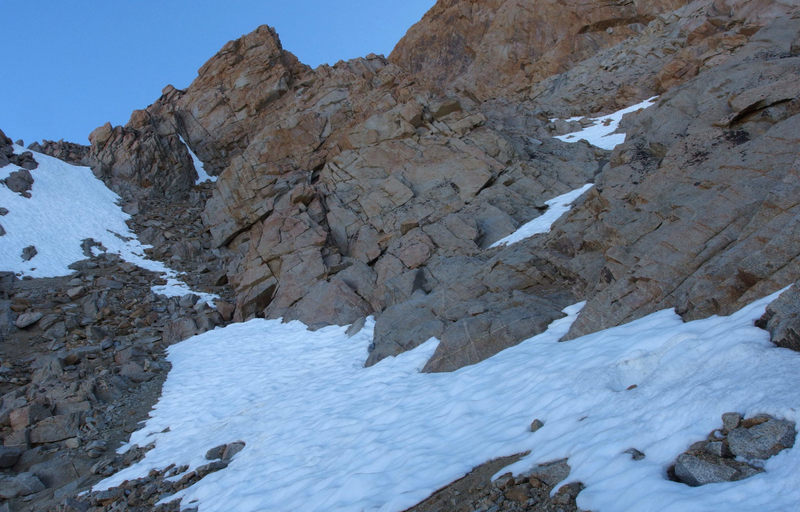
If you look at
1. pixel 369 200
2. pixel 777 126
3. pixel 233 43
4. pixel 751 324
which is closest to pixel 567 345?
pixel 751 324

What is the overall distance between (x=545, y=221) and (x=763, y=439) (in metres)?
14.7

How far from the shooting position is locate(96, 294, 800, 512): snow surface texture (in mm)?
4129

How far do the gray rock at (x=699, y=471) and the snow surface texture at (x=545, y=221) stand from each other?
41.7ft

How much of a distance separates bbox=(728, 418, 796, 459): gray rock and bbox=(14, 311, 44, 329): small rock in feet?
88.2

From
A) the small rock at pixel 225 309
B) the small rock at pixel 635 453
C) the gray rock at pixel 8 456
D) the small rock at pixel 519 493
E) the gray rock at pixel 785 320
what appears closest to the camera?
the small rock at pixel 635 453

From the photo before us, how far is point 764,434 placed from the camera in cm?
380

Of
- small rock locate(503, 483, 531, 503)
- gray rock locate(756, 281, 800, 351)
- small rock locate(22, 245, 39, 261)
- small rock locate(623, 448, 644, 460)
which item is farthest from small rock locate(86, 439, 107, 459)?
small rock locate(22, 245, 39, 261)

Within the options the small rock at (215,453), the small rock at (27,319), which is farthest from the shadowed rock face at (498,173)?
the small rock at (27,319)

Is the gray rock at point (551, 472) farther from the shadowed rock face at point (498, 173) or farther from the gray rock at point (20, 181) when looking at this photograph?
the gray rock at point (20, 181)

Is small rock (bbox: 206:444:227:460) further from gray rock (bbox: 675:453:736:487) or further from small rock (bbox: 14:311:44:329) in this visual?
small rock (bbox: 14:311:44:329)

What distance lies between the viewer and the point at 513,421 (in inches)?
247

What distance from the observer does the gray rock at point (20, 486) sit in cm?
1083

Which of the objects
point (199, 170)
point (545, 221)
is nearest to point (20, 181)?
point (199, 170)

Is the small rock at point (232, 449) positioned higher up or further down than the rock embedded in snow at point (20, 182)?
further down
